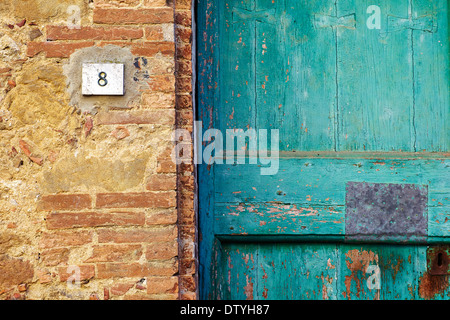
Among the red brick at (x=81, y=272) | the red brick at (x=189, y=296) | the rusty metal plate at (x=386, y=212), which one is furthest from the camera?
the rusty metal plate at (x=386, y=212)

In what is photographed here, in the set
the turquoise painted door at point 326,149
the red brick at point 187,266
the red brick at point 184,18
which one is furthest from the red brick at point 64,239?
the red brick at point 184,18

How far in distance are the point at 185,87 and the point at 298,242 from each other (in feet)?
2.79

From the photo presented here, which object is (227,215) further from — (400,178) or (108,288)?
(400,178)

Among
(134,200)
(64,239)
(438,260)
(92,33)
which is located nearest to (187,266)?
(134,200)

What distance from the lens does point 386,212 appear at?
1894 millimetres

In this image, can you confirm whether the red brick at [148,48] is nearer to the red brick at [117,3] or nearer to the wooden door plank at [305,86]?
the red brick at [117,3]

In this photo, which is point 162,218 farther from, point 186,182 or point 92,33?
point 92,33

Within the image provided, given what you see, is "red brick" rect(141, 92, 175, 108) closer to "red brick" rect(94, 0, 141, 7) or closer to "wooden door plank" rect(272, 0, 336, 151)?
"red brick" rect(94, 0, 141, 7)

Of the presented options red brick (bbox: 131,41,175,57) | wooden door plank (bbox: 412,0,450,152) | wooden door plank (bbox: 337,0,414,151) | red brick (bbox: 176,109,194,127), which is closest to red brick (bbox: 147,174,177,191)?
red brick (bbox: 176,109,194,127)

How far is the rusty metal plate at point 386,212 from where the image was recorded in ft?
6.20

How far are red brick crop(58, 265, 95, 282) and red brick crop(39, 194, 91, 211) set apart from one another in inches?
8.8

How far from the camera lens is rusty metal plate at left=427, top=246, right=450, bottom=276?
6.24ft

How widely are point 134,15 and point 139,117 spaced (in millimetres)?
393

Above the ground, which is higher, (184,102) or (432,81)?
(432,81)
